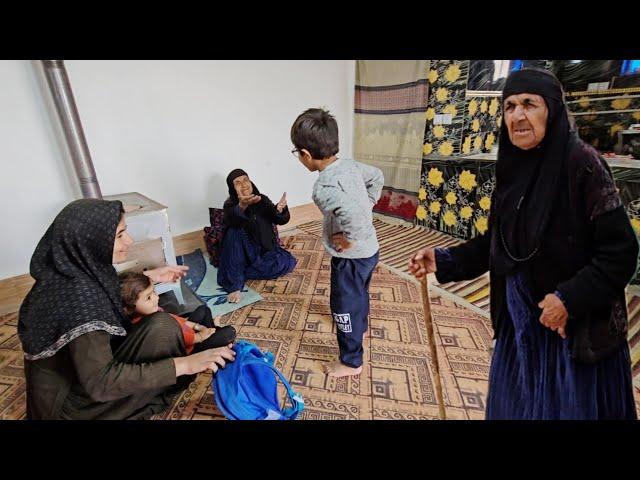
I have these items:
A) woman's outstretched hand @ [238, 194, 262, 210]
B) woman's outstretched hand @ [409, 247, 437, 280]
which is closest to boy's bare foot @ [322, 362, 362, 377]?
woman's outstretched hand @ [409, 247, 437, 280]

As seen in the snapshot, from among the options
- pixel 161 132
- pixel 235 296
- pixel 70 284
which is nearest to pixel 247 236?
pixel 235 296

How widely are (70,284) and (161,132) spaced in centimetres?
205

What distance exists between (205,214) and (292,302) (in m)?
1.44

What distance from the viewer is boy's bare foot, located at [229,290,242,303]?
7.17 feet

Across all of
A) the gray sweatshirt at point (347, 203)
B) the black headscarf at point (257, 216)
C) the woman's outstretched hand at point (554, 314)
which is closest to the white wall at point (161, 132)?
the black headscarf at point (257, 216)

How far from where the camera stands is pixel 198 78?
2.77m

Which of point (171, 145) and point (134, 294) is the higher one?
point (171, 145)

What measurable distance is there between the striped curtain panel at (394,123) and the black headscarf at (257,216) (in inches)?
63.0

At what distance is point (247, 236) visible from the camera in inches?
94.3

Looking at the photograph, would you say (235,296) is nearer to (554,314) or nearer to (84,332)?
(84,332)

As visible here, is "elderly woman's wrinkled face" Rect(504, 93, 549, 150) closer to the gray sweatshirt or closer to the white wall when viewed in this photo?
the gray sweatshirt
